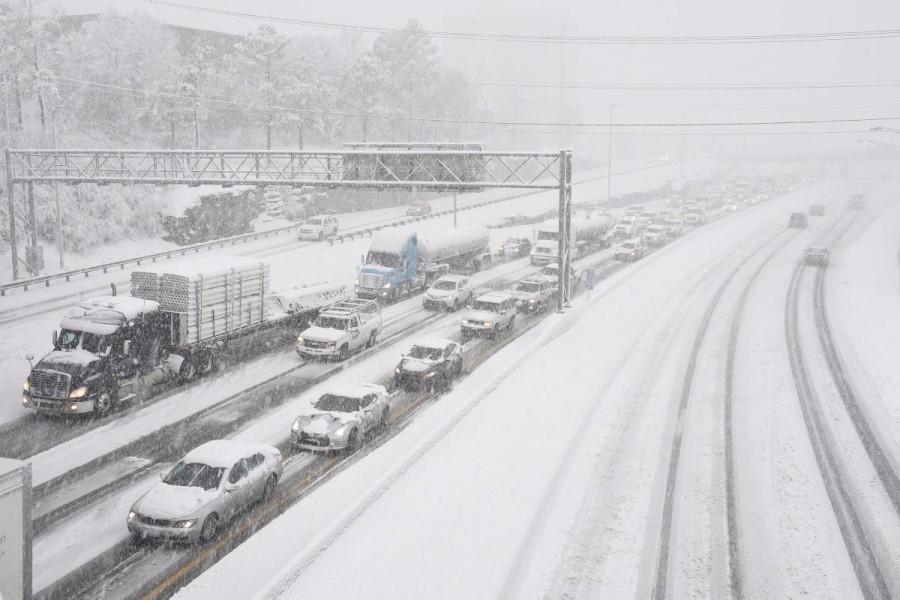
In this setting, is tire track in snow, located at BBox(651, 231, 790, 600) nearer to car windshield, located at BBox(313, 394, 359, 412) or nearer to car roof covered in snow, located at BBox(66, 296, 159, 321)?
car windshield, located at BBox(313, 394, 359, 412)

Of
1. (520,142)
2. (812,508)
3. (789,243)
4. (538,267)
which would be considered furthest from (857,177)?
(812,508)

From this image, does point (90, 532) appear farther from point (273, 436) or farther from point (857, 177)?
point (857, 177)

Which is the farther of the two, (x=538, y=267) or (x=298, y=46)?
(x=298, y=46)

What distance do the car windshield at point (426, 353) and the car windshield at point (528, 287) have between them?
1454cm

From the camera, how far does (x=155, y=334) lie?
957 inches

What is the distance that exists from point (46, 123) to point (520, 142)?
320 ft

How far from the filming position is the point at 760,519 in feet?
52.7

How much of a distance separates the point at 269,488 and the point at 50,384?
8596 millimetres

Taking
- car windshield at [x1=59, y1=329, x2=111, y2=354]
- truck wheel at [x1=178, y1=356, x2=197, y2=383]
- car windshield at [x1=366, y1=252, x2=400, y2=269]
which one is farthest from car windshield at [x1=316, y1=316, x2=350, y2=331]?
car windshield at [x1=366, y1=252, x2=400, y2=269]

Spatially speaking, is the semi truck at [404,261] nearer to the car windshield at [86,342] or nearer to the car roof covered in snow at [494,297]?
the car roof covered in snow at [494,297]

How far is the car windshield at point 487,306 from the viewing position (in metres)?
33.4

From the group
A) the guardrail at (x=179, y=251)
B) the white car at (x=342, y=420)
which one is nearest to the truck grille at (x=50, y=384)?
the white car at (x=342, y=420)

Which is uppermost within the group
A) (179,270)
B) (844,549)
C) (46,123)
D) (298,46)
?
(298,46)

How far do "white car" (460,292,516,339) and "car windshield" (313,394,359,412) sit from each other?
12.3 m
